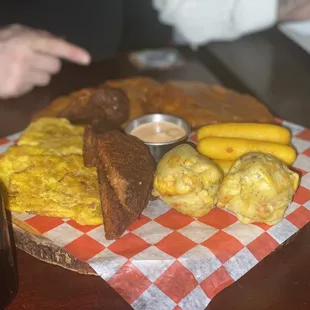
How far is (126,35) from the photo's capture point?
329 centimetres

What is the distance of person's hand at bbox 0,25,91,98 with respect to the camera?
2.18 metres

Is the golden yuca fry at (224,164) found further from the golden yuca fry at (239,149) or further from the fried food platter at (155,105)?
the fried food platter at (155,105)

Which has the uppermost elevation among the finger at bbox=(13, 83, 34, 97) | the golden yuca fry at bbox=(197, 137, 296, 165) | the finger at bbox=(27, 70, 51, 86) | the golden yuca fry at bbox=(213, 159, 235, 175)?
the golden yuca fry at bbox=(197, 137, 296, 165)

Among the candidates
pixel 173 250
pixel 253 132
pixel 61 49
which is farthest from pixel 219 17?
pixel 173 250

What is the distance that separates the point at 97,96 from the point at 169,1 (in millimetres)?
1045

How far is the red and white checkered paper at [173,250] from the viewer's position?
1224 mm

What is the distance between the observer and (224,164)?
1493mm

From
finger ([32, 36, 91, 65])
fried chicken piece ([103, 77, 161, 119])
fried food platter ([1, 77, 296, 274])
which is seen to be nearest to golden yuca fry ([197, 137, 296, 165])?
fried food platter ([1, 77, 296, 274])

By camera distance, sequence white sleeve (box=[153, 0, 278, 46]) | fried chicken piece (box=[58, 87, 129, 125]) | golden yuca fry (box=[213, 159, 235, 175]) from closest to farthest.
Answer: golden yuca fry (box=[213, 159, 235, 175]), fried chicken piece (box=[58, 87, 129, 125]), white sleeve (box=[153, 0, 278, 46])

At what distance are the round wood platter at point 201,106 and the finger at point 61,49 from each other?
0.25 m

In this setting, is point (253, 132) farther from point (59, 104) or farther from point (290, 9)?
point (290, 9)

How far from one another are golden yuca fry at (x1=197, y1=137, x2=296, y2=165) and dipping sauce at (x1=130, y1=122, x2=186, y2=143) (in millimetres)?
146

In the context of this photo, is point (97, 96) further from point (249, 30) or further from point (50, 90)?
point (249, 30)

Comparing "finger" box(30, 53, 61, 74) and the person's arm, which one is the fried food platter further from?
the person's arm
